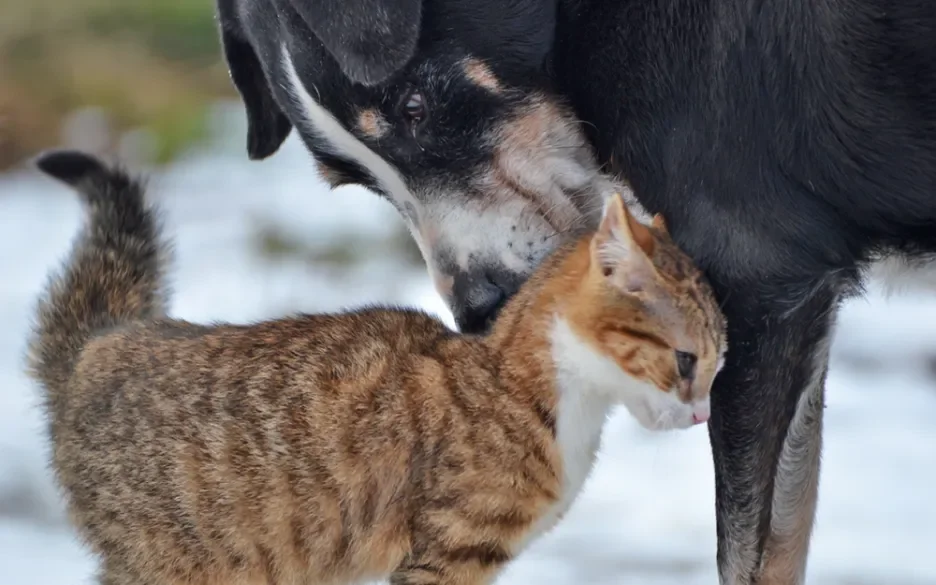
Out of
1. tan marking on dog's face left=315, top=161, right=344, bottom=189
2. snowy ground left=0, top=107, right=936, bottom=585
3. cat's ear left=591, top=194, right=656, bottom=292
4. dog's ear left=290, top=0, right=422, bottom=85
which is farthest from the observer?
snowy ground left=0, top=107, right=936, bottom=585

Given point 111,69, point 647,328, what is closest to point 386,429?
point 647,328

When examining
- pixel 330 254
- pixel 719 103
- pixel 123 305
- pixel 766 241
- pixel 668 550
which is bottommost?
pixel 330 254

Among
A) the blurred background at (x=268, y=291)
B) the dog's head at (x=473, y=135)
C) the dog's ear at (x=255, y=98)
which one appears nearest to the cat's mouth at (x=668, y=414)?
the dog's head at (x=473, y=135)

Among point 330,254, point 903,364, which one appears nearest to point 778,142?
point 903,364

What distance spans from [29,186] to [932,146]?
3.91 meters

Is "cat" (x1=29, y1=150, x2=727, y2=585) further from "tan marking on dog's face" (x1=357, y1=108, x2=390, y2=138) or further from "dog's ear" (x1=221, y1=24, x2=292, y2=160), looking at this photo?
"dog's ear" (x1=221, y1=24, x2=292, y2=160)

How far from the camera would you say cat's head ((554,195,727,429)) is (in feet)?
7.24

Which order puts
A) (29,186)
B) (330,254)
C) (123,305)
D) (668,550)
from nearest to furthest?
(123,305)
(668,550)
(330,254)
(29,186)

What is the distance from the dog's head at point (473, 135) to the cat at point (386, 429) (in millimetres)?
291

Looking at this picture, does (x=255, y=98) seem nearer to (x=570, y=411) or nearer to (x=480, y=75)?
(x=480, y=75)

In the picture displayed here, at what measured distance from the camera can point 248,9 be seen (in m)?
2.80

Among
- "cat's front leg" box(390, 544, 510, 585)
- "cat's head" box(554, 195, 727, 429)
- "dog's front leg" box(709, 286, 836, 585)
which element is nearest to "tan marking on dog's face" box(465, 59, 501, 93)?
"cat's head" box(554, 195, 727, 429)

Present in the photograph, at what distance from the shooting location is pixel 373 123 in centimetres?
264

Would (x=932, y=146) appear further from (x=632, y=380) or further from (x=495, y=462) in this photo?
(x=495, y=462)
